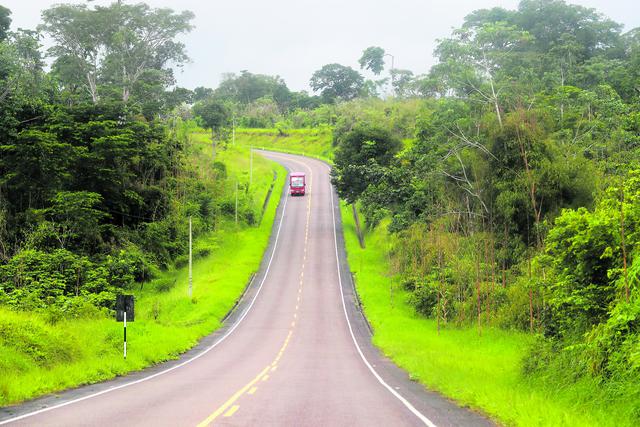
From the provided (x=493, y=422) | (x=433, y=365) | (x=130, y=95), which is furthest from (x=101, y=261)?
(x=493, y=422)

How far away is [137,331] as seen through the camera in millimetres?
26516

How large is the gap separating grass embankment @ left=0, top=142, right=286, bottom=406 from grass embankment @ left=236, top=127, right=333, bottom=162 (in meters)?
61.3

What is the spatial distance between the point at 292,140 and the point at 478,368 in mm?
116663

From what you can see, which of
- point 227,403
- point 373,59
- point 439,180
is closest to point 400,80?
point 373,59

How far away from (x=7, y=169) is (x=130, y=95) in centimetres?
2248

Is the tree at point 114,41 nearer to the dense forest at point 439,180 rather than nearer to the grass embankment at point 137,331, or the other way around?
the dense forest at point 439,180

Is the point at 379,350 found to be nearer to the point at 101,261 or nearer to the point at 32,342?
the point at 32,342

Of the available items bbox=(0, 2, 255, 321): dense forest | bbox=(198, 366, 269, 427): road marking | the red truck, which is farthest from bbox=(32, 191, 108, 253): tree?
the red truck

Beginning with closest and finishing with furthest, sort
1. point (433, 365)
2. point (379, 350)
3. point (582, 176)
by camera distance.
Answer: point (433, 365) → point (379, 350) → point (582, 176)

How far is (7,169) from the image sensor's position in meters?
46.3

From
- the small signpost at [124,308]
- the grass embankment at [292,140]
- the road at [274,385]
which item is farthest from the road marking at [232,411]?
the grass embankment at [292,140]

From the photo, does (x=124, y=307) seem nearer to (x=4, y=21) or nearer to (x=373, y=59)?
(x=4, y=21)

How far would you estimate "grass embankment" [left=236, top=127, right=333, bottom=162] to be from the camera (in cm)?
12269

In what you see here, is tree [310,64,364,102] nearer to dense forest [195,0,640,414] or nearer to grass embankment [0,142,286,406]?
dense forest [195,0,640,414]
